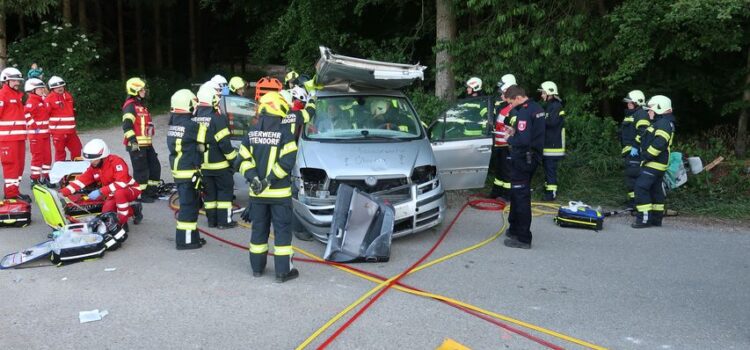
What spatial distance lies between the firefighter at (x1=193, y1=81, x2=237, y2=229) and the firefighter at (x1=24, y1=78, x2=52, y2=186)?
10.7ft

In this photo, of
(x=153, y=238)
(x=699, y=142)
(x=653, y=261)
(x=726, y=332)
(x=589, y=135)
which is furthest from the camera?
(x=699, y=142)

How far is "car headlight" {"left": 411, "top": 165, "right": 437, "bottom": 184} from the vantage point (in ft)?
22.0

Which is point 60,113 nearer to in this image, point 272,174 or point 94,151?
point 94,151

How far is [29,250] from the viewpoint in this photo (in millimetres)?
5957

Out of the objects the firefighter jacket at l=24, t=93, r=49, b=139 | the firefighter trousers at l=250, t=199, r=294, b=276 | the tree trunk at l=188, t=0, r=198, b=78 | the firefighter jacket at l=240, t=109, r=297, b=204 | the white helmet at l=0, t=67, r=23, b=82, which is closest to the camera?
the firefighter jacket at l=240, t=109, r=297, b=204

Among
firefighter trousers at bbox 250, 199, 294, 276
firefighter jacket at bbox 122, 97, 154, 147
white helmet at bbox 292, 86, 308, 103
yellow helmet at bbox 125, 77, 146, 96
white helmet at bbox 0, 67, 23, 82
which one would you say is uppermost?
white helmet at bbox 0, 67, 23, 82

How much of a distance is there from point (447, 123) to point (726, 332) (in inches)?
179

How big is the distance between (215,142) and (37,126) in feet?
13.0

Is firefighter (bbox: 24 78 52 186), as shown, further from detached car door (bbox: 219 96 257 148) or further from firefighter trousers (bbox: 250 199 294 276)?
firefighter trousers (bbox: 250 199 294 276)

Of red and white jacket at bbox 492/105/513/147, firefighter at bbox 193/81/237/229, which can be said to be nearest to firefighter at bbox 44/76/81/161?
firefighter at bbox 193/81/237/229

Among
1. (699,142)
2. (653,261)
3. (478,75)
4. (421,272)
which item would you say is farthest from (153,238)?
(699,142)

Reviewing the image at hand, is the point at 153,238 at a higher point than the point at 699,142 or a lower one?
lower

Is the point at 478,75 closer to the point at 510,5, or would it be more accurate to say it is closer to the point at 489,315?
the point at 510,5

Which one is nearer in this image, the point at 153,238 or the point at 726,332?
the point at 726,332
